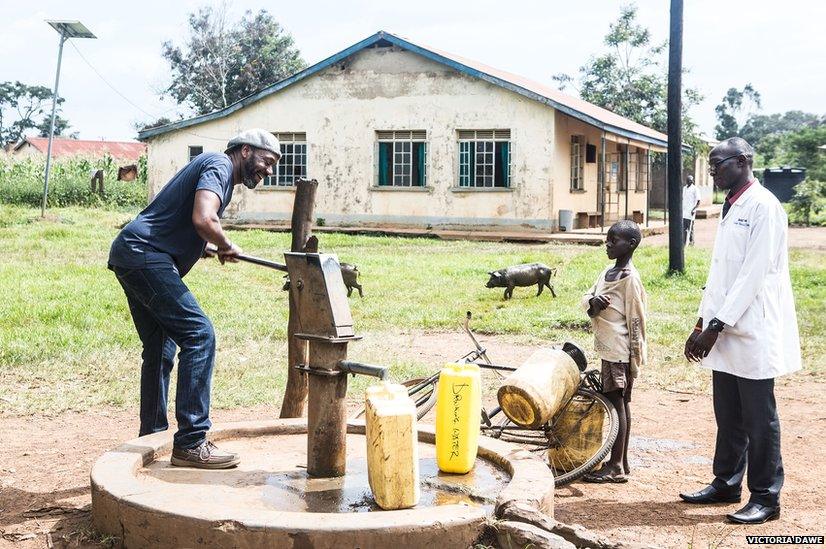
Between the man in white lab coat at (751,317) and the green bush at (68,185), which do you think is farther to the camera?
the green bush at (68,185)

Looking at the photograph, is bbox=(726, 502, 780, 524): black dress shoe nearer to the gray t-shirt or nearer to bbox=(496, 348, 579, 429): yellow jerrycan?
bbox=(496, 348, 579, 429): yellow jerrycan

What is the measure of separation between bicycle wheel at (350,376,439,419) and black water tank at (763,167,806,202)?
38.2 m

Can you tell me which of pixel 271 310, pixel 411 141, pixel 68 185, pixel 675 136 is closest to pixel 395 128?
pixel 411 141

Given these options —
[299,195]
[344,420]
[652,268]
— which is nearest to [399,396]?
[344,420]

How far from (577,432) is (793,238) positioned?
786 inches

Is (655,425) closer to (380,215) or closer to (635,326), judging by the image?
(635,326)

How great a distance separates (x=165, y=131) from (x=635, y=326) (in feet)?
70.4

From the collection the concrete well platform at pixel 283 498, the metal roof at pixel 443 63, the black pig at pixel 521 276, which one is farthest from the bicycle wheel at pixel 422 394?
the metal roof at pixel 443 63

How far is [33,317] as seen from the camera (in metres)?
10.3

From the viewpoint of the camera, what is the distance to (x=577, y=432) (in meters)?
5.54

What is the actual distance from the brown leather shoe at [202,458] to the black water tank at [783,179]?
40.2 m

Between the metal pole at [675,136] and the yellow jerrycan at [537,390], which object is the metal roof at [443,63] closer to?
the metal pole at [675,136]

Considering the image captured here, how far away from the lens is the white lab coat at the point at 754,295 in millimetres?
4676

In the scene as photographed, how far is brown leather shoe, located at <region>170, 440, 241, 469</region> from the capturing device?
4539mm
